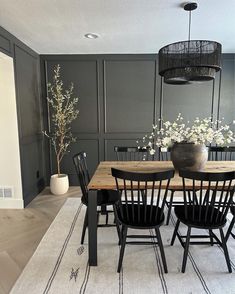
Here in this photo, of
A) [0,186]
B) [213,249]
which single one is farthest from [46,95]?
[213,249]

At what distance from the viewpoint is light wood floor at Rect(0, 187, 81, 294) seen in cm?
209

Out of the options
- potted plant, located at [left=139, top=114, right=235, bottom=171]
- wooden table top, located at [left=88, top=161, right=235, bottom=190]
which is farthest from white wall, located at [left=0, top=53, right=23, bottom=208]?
potted plant, located at [left=139, top=114, right=235, bottom=171]

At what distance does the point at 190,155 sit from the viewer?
2.42 meters

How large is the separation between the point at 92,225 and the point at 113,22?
7.55ft

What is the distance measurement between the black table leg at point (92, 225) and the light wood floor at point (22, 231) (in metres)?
0.65

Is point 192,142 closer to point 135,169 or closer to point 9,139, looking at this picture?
point 135,169

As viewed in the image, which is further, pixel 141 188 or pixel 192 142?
pixel 192 142

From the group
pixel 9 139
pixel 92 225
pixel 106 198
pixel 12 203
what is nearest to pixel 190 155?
pixel 106 198

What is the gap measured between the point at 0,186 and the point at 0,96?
1.35m

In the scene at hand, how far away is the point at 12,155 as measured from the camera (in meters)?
3.39

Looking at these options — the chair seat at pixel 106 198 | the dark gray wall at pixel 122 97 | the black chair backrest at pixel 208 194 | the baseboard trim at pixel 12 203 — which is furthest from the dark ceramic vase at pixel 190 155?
the baseboard trim at pixel 12 203

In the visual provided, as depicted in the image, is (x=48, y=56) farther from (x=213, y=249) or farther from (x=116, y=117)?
(x=213, y=249)

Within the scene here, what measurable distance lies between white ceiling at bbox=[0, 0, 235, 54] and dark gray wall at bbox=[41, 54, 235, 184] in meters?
0.41

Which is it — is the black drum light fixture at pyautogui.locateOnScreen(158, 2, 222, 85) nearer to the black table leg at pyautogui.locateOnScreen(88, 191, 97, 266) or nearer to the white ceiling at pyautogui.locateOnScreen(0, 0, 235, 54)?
the white ceiling at pyautogui.locateOnScreen(0, 0, 235, 54)
